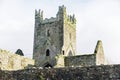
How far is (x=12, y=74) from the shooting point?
17.0 meters

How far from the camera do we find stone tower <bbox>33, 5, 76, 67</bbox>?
5934 centimetres

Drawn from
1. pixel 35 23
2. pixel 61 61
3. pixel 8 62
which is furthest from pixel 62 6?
pixel 8 62

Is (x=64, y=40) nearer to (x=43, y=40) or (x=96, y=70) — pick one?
(x=43, y=40)

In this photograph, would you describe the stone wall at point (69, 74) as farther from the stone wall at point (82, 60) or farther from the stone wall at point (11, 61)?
the stone wall at point (82, 60)

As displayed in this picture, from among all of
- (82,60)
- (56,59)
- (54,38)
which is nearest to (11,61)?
(56,59)

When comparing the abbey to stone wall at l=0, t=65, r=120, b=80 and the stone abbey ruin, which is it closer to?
the stone abbey ruin

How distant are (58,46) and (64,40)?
4.52 feet

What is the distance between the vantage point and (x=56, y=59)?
4466 centimetres

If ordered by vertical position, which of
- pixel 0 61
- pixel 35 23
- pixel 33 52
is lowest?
pixel 0 61

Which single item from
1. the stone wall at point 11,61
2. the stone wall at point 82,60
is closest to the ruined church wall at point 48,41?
the stone wall at point 82,60

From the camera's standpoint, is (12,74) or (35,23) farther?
(35,23)

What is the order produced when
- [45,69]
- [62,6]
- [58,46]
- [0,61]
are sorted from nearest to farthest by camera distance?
1. [45,69]
2. [0,61]
3. [58,46]
4. [62,6]

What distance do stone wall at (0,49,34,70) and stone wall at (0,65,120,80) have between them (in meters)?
5.82

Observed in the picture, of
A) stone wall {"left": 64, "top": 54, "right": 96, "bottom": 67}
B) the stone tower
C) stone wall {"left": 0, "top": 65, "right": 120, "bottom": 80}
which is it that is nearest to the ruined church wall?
the stone tower
